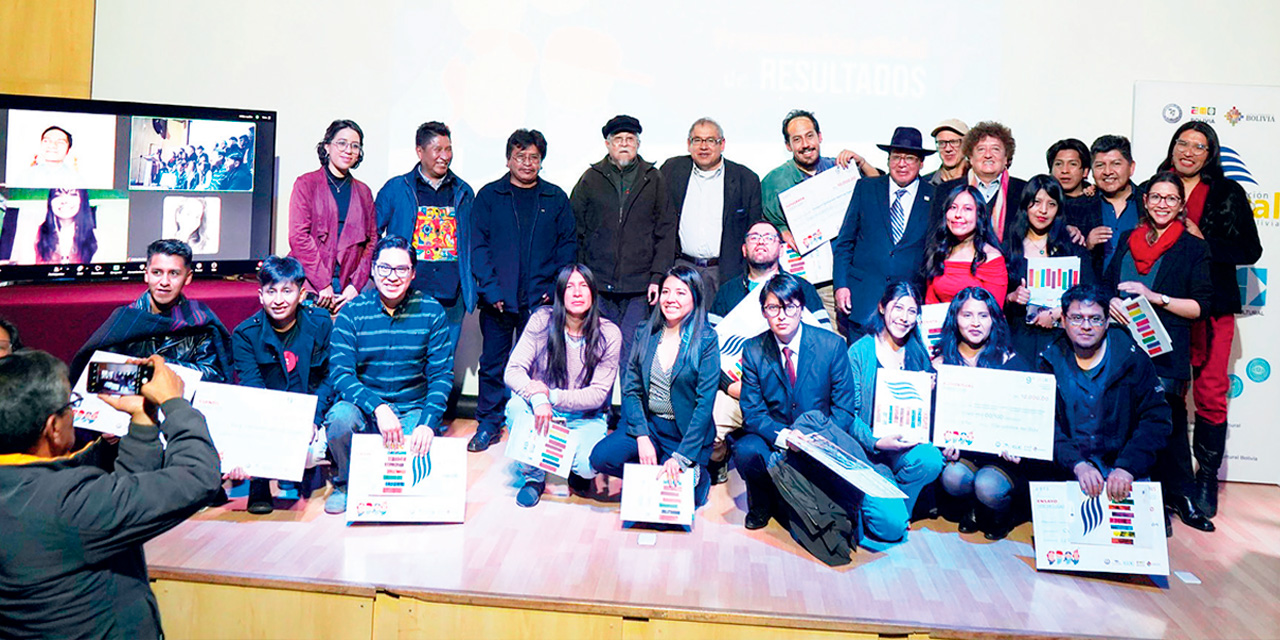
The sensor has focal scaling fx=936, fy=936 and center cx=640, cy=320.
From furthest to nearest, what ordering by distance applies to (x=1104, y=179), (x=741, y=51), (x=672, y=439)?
(x=741, y=51) < (x=1104, y=179) < (x=672, y=439)

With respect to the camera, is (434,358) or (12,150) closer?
(434,358)

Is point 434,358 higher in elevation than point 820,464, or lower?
higher

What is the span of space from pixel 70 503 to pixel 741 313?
9.33 feet

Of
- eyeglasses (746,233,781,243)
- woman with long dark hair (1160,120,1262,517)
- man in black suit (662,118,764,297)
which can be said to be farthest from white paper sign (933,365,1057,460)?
man in black suit (662,118,764,297)

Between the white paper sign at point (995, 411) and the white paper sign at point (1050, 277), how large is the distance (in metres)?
0.53

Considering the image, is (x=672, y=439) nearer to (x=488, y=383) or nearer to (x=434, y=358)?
(x=434, y=358)

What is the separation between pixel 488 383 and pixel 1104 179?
3249 mm

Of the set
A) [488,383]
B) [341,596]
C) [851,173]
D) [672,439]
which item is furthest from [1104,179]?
[341,596]

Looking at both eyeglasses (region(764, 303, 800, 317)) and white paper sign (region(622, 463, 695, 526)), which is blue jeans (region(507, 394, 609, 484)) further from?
eyeglasses (region(764, 303, 800, 317))

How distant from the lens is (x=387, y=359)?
13.2 feet

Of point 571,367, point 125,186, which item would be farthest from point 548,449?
point 125,186

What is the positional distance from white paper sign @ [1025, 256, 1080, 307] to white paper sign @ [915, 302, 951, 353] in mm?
396

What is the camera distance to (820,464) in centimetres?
362

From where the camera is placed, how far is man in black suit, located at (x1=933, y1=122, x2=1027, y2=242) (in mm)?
4410
